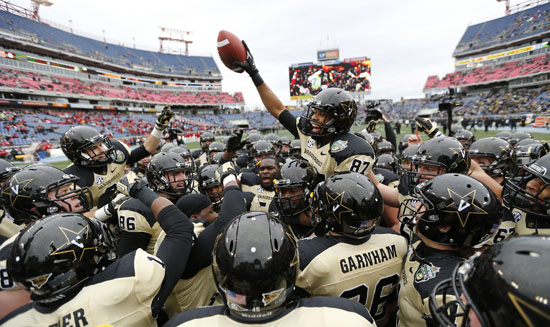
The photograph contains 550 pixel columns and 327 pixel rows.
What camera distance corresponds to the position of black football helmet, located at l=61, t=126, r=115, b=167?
13.1ft

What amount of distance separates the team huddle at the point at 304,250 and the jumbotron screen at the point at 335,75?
173ft

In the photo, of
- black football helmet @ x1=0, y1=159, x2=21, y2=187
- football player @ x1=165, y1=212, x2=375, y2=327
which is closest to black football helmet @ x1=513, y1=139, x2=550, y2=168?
football player @ x1=165, y1=212, x2=375, y2=327

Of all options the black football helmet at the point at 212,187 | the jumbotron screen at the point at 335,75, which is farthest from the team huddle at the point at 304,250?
the jumbotron screen at the point at 335,75

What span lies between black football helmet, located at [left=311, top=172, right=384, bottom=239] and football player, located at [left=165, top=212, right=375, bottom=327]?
0.77m

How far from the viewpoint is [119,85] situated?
56.7 m

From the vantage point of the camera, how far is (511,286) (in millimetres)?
1072

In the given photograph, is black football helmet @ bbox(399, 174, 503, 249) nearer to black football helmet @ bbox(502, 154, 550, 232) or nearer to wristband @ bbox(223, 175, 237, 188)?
black football helmet @ bbox(502, 154, 550, 232)

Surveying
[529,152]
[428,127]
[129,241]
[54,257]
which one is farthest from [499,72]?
[54,257]

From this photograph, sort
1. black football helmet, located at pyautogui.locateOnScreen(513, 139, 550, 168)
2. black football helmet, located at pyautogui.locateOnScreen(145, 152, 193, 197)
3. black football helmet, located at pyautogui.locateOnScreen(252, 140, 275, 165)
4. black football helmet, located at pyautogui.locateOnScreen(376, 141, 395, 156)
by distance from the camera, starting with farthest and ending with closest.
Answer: black football helmet, located at pyautogui.locateOnScreen(376, 141, 395, 156) → black football helmet, located at pyautogui.locateOnScreen(252, 140, 275, 165) → black football helmet, located at pyautogui.locateOnScreen(513, 139, 550, 168) → black football helmet, located at pyautogui.locateOnScreen(145, 152, 193, 197)

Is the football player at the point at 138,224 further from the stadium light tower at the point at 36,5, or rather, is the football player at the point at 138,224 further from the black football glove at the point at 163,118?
the stadium light tower at the point at 36,5

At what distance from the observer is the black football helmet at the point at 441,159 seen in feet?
10.6

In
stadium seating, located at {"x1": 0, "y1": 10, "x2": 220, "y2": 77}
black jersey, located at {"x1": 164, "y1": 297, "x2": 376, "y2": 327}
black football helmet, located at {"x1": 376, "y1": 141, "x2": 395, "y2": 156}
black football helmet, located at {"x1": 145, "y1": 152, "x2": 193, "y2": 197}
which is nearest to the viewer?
black jersey, located at {"x1": 164, "y1": 297, "x2": 376, "y2": 327}

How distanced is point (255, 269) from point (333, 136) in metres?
2.51

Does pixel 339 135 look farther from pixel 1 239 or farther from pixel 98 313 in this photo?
pixel 1 239
